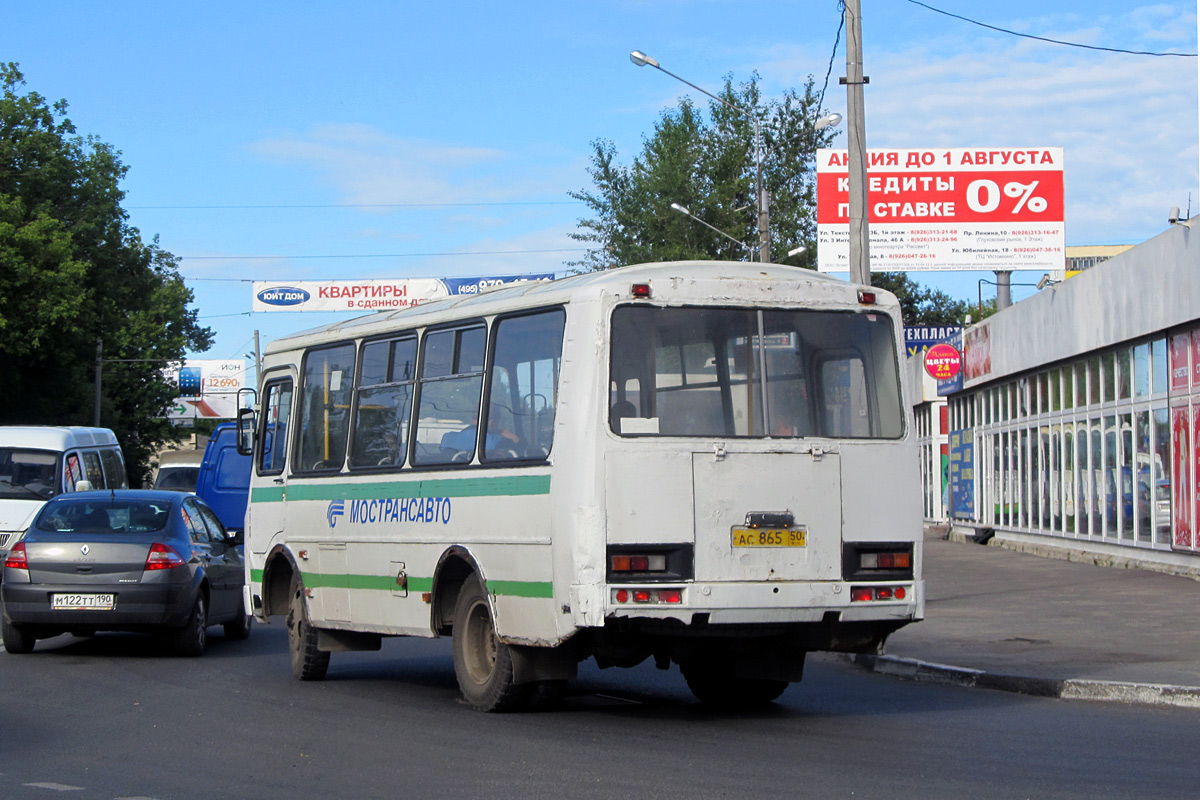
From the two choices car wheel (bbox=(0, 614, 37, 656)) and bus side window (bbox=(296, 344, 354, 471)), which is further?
car wheel (bbox=(0, 614, 37, 656))

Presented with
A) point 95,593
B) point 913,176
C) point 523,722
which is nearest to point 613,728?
point 523,722

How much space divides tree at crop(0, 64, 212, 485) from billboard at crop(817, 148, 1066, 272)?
23.7 m

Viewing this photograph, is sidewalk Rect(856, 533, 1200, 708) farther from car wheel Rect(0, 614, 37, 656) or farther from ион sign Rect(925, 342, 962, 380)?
ион sign Rect(925, 342, 962, 380)

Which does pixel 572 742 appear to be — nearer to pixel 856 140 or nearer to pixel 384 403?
pixel 384 403

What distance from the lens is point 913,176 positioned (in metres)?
42.6

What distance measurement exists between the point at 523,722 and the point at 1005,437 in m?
25.7

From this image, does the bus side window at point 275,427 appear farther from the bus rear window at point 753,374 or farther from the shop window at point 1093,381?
the shop window at point 1093,381

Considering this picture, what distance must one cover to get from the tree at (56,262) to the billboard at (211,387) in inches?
1614

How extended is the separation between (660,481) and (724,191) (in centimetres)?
5996

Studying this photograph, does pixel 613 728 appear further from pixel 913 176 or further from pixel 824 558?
pixel 913 176

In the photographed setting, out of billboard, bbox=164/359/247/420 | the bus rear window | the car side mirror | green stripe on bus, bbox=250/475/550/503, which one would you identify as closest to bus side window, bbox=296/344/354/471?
green stripe on bus, bbox=250/475/550/503

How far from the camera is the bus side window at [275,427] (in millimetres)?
13711

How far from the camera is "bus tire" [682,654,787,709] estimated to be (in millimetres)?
10953

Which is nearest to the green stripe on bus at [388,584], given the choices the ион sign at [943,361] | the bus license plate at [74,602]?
the bus license plate at [74,602]
